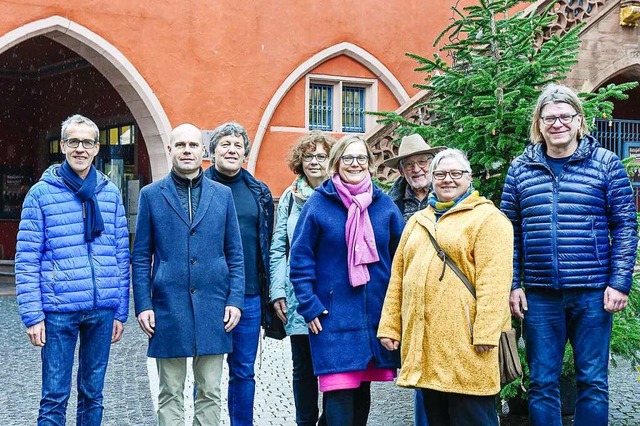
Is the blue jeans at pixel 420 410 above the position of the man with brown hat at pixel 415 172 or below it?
below

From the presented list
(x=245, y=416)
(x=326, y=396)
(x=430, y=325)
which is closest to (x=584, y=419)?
(x=430, y=325)

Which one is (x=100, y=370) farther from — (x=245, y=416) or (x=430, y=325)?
(x=430, y=325)

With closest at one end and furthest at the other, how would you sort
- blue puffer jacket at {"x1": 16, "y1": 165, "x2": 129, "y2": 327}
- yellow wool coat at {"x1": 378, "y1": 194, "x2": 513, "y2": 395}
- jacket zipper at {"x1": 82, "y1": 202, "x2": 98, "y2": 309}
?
yellow wool coat at {"x1": 378, "y1": 194, "x2": 513, "y2": 395}, blue puffer jacket at {"x1": 16, "y1": 165, "x2": 129, "y2": 327}, jacket zipper at {"x1": 82, "y1": 202, "x2": 98, "y2": 309}

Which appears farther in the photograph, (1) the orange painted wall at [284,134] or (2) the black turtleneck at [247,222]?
(1) the orange painted wall at [284,134]

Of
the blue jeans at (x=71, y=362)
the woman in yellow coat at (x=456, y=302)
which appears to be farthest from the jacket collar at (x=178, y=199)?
the woman in yellow coat at (x=456, y=302)

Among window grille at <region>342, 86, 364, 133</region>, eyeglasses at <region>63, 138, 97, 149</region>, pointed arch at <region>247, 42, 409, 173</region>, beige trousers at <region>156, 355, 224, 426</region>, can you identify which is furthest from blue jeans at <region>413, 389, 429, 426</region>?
window grille at <region>342, 86, 364, 133</region>

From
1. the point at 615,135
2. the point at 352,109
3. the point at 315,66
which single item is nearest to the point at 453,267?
the point at 315,66

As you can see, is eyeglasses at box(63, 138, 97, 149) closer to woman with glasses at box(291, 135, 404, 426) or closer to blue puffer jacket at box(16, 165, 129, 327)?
blue puffer jacket at box(16, 165, 129, 327)

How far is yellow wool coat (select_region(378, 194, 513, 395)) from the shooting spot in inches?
170

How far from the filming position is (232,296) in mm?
5000

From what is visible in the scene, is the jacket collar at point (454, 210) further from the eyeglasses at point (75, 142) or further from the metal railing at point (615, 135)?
the metal railing at point (615, 135)

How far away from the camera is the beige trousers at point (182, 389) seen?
4852mm

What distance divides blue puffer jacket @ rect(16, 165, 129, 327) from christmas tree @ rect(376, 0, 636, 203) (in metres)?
2.42

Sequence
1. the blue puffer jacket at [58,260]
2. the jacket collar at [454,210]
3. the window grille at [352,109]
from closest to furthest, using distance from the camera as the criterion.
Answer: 1. the jacket collar at [454,210]
2. the blue puffer jacket at [58,260]
3. the window grille at [352,109]
